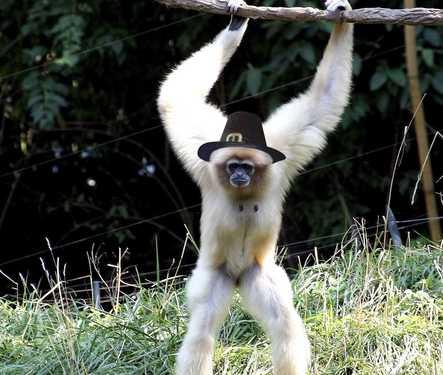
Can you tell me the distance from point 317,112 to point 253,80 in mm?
2828

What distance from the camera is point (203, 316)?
19.6ft

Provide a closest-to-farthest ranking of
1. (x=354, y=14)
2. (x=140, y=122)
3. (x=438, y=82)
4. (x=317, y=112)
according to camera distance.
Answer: (x=354, y=14)
(x=317, y=112)
(x=438, y=82)
(x=140, y=122)

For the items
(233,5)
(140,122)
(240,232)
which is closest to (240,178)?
(240,232)

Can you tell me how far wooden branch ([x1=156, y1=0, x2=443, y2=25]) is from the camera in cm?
582

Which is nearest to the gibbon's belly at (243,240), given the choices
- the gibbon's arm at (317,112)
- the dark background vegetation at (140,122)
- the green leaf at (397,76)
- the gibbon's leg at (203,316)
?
the gibbon's leg at (203,316)

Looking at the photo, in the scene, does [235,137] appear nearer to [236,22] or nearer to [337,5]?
[337,5]

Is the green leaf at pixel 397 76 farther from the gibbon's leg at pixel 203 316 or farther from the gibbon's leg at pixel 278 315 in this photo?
the gibbon's leg at pixel 203 316

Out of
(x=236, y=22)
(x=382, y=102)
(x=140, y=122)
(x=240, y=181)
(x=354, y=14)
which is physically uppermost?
(x=354, y=14)

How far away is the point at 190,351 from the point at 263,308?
Result: 0.54 m

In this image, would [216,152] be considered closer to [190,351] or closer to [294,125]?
[294,125]

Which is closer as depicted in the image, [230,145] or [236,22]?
[230,145]

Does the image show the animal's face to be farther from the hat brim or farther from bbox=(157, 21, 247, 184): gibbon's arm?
bbox=(157, 21, 247, 184): gibbon's arm

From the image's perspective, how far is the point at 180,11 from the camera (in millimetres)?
10352

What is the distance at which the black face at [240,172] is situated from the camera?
5.98 m
